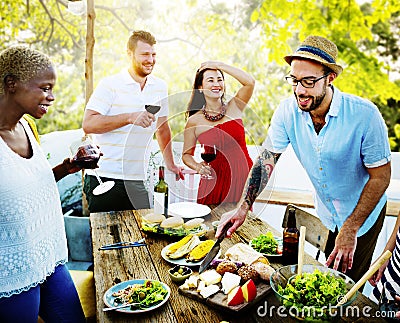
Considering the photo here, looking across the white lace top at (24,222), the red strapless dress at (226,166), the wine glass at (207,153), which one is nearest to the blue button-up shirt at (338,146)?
the red strapless dress at (226,166)

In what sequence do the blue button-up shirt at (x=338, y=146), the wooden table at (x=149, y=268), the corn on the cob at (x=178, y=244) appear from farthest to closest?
the blue button-up shirt at (x=338, y=146) < the corn on the cob at (x=178, y=244) < the wooden table at (x=149, y=268)

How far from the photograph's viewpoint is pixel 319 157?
1.90 metres

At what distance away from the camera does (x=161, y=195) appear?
1.96 metres

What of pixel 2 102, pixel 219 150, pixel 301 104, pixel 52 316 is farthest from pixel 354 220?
pixel 2 102

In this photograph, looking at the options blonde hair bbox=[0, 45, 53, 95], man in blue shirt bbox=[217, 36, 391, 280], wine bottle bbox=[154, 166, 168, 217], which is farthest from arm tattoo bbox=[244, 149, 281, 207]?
blonde hair bbox=[0, 45, 53, 95]

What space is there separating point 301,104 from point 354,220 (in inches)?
20.9

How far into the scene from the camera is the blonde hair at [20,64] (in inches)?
51.4

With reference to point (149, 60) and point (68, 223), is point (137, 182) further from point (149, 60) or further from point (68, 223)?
point (68, 223)

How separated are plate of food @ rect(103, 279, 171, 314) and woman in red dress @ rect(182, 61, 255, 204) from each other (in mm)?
631

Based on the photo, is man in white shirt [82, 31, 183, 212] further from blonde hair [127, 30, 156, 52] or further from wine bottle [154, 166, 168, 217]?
wine bottle [154, 166, 168, 217]

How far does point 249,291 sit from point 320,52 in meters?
1.03

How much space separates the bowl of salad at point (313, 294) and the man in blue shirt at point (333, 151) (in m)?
0.40

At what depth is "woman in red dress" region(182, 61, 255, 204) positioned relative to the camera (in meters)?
1.81

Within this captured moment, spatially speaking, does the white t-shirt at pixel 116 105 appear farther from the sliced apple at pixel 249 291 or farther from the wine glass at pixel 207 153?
the sliced apple at pixel 249 291
